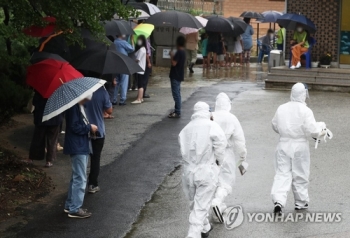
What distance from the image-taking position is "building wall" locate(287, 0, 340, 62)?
22.5 meters

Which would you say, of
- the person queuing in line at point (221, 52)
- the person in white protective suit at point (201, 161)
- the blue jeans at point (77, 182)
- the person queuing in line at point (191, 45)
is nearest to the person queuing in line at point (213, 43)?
the person queuing in line at point (221, 52)

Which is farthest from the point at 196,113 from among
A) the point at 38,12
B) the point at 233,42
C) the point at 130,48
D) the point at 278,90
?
the point at 233,42

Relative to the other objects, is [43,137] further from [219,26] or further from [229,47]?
[229,47]

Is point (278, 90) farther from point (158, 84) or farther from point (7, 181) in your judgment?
point (7, 181)

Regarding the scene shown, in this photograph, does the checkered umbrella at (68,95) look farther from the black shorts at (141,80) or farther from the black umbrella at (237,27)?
the black umbrella at (237,27)

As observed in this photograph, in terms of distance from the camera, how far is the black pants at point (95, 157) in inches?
401

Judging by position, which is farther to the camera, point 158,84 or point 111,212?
point 158,84

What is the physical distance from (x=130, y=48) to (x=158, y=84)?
4.77 metres

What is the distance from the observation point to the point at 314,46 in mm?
22891

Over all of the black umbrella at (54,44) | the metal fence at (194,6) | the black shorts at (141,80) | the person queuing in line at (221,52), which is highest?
the metal fence at (194,6)

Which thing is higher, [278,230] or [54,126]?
[54,126]

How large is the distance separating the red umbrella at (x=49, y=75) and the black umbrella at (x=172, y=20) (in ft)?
38.3

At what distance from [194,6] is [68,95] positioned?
90.8ft

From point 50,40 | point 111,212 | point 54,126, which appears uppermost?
point 50,40
